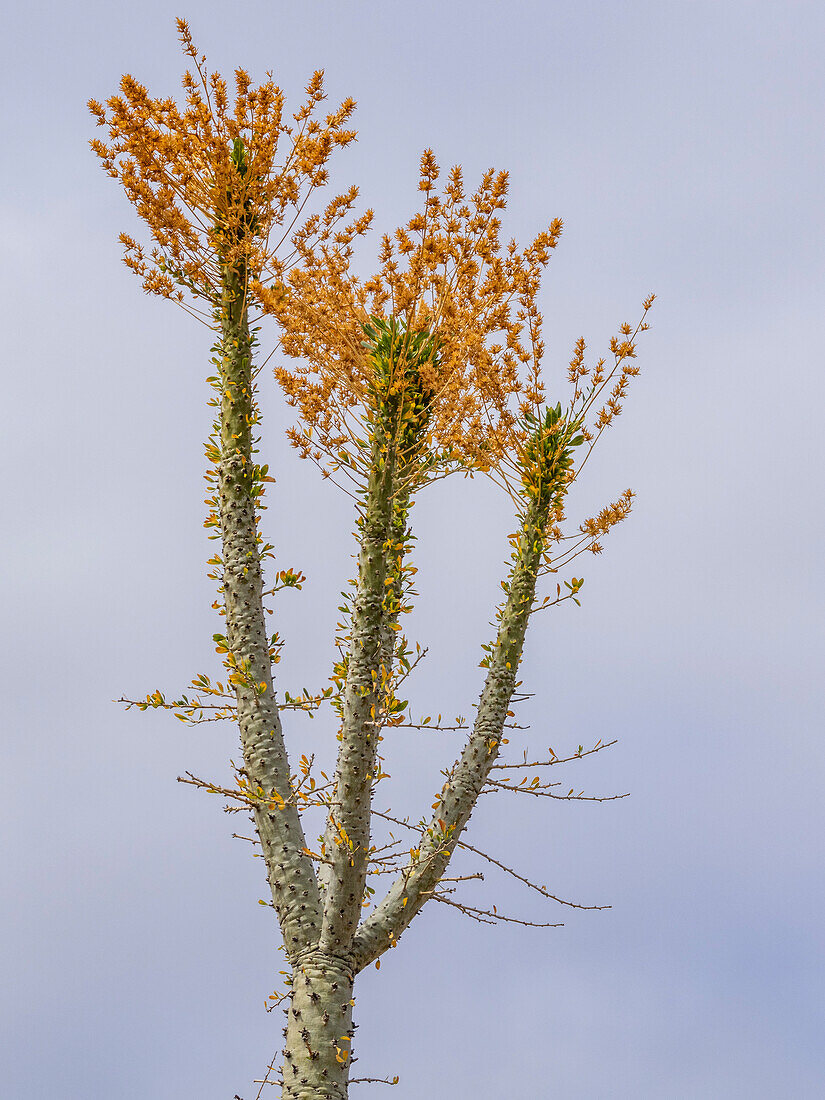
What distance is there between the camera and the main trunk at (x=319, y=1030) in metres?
6.16

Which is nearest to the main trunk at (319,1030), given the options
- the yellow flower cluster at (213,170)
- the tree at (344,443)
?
the tree at (344,443)

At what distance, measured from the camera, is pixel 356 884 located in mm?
6387

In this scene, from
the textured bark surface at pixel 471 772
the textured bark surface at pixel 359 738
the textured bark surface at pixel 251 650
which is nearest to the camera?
the textured bark surface at pixel 359 738

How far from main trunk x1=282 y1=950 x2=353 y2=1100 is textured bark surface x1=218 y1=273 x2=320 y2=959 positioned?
0.22 m

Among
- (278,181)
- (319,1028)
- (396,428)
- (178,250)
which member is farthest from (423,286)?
(319,1028)

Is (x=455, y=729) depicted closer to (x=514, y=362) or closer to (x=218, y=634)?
(x=218, y=634)

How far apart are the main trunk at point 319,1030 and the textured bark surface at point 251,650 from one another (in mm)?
221

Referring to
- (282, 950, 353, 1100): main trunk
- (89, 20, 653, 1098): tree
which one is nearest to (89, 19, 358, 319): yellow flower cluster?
(89, 20, 653, 1098): tree

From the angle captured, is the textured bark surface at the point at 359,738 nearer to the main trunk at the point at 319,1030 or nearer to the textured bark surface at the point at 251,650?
the main trunk at the point at 319,1030

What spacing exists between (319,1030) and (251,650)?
7.97 feet

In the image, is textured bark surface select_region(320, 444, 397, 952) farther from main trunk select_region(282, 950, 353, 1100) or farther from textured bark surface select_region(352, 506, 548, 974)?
textured bark surface select_region(352, 506, 548, 974)

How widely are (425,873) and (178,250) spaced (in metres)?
4.65

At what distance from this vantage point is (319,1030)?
626cm

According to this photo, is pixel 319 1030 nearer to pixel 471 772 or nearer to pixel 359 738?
pixel 359 738
